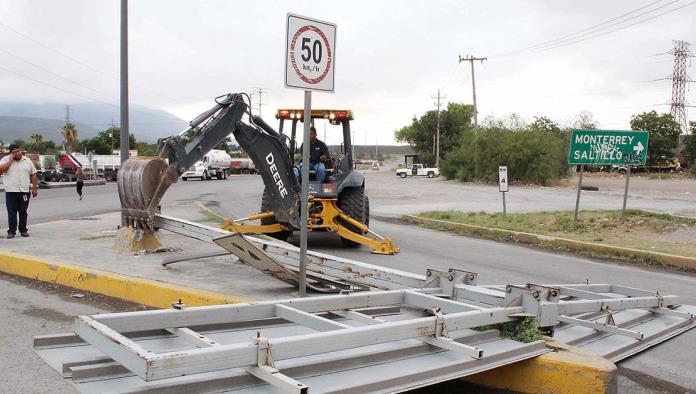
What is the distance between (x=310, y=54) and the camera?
6352 mm

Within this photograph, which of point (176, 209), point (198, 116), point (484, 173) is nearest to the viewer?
point (198, 116)

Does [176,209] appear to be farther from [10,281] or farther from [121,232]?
[10,281]

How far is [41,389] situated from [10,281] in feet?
15.2

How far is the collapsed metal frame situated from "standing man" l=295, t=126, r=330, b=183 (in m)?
5.46

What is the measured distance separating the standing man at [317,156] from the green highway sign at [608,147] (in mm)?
6627

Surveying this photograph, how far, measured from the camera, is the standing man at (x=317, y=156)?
12.4 metres

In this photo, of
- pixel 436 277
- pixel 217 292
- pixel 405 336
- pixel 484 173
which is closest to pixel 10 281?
pixel 217 292

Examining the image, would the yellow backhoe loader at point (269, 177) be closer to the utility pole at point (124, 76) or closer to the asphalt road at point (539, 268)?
the asphalt road at point (539, 268)

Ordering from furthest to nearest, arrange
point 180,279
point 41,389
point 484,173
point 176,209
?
point 484,173 < point 176,209 < point 180,279 < point 41,389

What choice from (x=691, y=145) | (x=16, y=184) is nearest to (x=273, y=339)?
(x=16, y=184)

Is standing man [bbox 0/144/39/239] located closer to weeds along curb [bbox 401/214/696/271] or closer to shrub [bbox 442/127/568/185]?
weeds along curb [bbox 401/214/696/271]

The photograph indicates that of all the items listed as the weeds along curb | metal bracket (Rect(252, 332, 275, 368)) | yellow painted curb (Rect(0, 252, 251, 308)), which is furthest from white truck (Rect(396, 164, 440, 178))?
metal bracket (Rect(252, 332, 275, 368))

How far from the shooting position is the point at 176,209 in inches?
824

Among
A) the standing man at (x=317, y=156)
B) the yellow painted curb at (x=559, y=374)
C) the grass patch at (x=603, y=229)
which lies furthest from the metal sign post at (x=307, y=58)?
the grass patch at (x=603, y=229)
